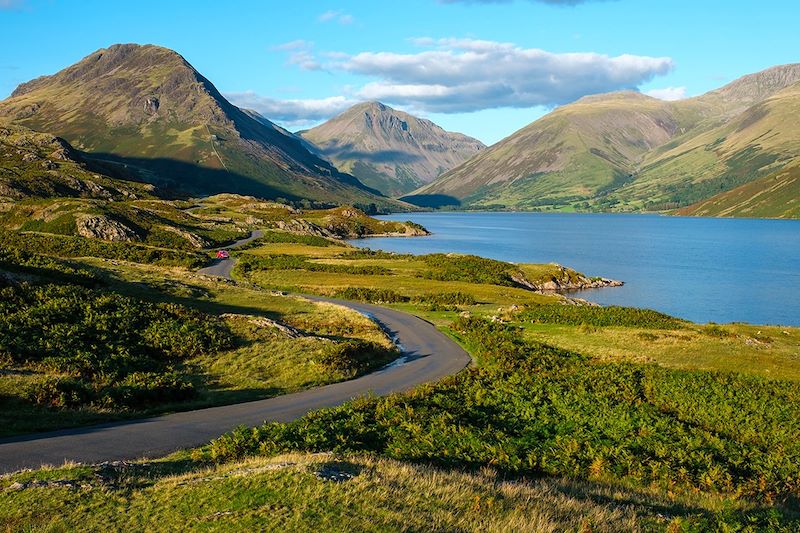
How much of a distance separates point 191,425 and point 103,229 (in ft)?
370

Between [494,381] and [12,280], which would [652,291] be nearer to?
[494,381]

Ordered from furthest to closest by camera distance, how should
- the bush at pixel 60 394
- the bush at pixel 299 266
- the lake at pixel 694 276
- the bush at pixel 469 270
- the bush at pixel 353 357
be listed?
the bush at pixel 299 266
the bush at pixel 469 270
the lake at pixel 694 276
the bush at pixel 353 357
the bush at pixel 60 394

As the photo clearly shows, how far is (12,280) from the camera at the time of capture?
1661 inches

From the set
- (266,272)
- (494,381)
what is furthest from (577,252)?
(494,381)

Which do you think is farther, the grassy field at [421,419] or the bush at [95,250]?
the bush at [95,250]

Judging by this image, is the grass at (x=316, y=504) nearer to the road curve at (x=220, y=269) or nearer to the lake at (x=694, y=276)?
the road curve at (x=220, y=269)

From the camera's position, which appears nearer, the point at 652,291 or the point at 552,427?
the point at 552,427

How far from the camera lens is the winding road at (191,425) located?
819 inches

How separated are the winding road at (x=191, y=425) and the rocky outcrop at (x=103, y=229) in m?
101

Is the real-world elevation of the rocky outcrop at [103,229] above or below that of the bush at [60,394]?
above

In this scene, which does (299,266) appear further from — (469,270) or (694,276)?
(694,276)

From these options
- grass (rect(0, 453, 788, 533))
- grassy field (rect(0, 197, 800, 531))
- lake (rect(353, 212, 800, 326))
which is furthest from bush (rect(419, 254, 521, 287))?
grass (rect(0, 453, 788, 533))

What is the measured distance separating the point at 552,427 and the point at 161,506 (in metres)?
18.4

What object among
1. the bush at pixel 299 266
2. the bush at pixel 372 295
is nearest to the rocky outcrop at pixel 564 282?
the bush at pixel 299 266
